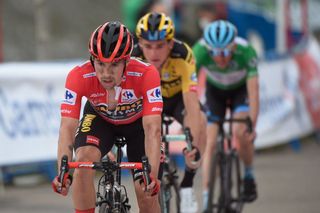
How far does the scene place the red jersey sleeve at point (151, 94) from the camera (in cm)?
623

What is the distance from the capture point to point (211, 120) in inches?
364

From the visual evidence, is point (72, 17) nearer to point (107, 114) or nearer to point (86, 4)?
point (86, 4)

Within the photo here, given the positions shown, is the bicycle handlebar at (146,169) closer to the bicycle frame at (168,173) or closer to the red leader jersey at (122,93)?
the red leader jersey at (122,93)

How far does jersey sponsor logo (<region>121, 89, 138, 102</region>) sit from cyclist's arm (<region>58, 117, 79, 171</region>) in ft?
1.27

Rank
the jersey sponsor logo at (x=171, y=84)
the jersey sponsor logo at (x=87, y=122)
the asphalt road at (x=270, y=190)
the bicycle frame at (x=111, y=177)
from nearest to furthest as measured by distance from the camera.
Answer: the bicycle frame at (x=111, y=177)
the jersey sponsor logo at (x=87, y=122)
the jersey sponsor logo at (x=171, y=84)
the asphalt road at (x=270, y=190)

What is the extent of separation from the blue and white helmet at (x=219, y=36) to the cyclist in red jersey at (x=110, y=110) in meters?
2.24

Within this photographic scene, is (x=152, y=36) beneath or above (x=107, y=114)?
above

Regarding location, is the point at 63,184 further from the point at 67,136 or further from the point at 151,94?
the point at 151,94

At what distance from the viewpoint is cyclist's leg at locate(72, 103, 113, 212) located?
609 cm

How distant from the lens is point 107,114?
6.50 m

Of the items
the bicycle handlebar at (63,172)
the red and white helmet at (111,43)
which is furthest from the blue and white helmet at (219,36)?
the bicycle handlebar at (63,172)

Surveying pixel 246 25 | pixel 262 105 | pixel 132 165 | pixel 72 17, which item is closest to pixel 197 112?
pixel 132 165

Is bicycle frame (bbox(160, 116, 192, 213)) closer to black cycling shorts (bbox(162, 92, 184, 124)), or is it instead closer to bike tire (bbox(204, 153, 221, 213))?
black cycling shorts (bbox(162, 92, 184, 124))

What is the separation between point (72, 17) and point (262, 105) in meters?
4.76
